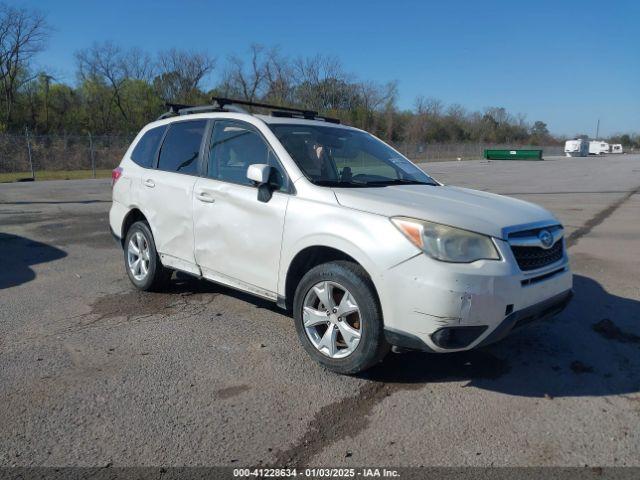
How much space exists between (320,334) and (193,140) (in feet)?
7.79

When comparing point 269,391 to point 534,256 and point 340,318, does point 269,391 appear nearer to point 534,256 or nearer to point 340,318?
point 340,318

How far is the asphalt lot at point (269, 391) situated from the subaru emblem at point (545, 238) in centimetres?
95

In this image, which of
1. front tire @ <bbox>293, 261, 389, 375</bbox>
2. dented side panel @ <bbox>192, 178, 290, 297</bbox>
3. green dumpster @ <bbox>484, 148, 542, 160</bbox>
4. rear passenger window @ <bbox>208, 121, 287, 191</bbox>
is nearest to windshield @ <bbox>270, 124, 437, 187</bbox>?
rear passenger window @ <bbox>208, 121, 287, 191</bbox>

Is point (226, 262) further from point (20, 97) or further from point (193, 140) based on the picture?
point (20, 97)

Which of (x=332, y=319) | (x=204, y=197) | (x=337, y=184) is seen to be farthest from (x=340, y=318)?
(x=204, y=197)

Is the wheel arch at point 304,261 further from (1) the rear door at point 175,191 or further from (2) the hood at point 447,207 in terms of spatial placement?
(1) the rear door at point 175,191

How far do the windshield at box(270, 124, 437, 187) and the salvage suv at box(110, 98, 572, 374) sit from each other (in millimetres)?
15

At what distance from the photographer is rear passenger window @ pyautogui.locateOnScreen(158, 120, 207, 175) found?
5.06 m

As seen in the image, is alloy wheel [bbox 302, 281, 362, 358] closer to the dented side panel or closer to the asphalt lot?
the asphalt lot

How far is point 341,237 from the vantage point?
3623 millimetres

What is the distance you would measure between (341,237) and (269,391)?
3.70 ft

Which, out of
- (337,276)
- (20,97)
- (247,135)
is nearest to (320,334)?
(337,276)

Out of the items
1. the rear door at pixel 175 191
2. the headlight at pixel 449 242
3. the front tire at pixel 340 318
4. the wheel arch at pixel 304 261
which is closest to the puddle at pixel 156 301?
the rear door at pixel 175 191

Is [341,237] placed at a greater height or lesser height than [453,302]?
greater
